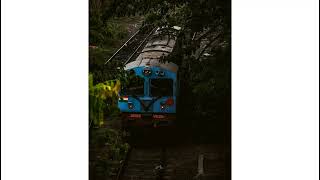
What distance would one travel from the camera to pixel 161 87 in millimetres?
7668

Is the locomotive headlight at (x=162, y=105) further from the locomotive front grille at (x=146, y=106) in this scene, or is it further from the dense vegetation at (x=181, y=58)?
the dense vegetation at (x=181, y=58)

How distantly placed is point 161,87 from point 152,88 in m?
0.18

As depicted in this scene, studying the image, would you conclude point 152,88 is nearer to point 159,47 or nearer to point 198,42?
point 159,47

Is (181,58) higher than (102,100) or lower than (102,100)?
higher

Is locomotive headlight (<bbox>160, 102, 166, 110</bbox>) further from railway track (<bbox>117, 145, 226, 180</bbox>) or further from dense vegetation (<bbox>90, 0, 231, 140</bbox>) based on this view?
dense vegetation (<bbox>90, 0, 231, 140</bbox>)

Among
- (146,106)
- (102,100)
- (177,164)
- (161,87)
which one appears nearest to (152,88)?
(161,87)

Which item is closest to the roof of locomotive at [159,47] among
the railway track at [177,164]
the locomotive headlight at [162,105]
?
the locomotive headlight at [162,105]

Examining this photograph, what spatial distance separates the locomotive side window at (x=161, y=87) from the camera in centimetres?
728

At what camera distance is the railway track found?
4.48 meters

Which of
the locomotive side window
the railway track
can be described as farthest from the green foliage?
the locomotive side window
